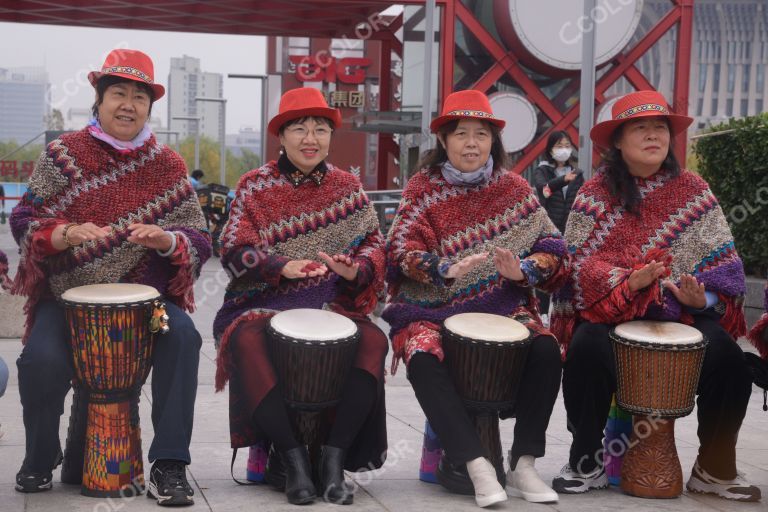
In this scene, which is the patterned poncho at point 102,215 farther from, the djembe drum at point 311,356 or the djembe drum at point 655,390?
the djembe drum at point 655,390

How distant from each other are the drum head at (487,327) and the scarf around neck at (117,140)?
146 cm

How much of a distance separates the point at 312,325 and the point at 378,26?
74.0 feet

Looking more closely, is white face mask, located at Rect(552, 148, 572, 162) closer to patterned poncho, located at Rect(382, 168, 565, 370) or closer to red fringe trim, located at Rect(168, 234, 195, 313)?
patterned poncho, located at Rect(382, 168, 565, 370)

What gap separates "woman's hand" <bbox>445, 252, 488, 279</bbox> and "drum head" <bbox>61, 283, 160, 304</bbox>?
3.82ft

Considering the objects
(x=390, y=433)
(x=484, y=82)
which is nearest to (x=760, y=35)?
(x=484, y=82)

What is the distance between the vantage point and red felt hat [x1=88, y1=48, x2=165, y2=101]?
4324mm

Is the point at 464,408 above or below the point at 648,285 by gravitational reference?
below

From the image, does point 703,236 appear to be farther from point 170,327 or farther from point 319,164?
point 170,327

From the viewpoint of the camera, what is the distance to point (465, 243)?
4.64 meters

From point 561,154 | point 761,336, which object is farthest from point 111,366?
point 561,154

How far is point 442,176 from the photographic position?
4.80 meters

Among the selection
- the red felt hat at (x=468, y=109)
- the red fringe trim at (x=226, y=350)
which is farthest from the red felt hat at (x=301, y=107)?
the red fringe trim at (x=226, y=350)

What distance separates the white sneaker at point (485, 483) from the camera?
416 centimetres

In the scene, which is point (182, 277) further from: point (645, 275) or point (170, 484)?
point (645, 275)
